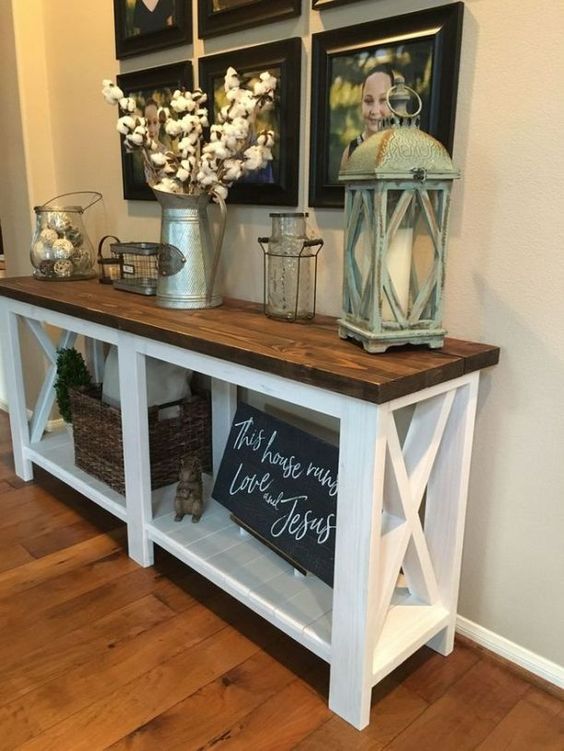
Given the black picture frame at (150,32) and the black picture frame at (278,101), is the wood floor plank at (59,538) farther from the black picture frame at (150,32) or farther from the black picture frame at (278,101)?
the black picture frame at (150,32)

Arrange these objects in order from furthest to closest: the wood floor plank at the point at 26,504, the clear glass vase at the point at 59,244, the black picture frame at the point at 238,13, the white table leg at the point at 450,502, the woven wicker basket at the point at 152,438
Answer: the clear glass vase at the point at 59,244, the wood floor plank at the point at 26,504, the woven wicker basket at the point at 152,438, the black picture frame at the point at 238,13, the white table leg at the point at 450,502

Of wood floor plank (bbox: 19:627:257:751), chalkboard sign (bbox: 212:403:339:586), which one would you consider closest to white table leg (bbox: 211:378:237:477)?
chalkboard sign (bbox: 212:403:339:586)

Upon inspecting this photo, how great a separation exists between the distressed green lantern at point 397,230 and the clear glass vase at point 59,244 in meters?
1.28

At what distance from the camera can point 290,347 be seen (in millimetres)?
1308

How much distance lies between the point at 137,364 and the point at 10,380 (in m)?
0.85

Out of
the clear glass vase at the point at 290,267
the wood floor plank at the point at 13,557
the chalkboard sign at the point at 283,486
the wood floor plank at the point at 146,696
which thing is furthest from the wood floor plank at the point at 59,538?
the clear glass vase at the point at 290,267

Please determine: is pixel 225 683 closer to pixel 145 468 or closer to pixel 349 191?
pixel 145 468

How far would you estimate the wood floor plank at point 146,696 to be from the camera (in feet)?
4.12

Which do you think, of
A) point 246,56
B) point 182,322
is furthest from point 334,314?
point 246,56

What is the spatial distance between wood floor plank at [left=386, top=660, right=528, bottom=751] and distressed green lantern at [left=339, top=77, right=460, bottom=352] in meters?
0.77

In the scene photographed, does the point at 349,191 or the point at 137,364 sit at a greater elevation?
the point at 349,191

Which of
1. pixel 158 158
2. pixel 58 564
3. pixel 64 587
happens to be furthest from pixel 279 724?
pixel 158 158

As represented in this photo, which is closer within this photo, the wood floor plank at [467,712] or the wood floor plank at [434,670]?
the wood floor plank at [467,712]

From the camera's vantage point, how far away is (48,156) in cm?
252
